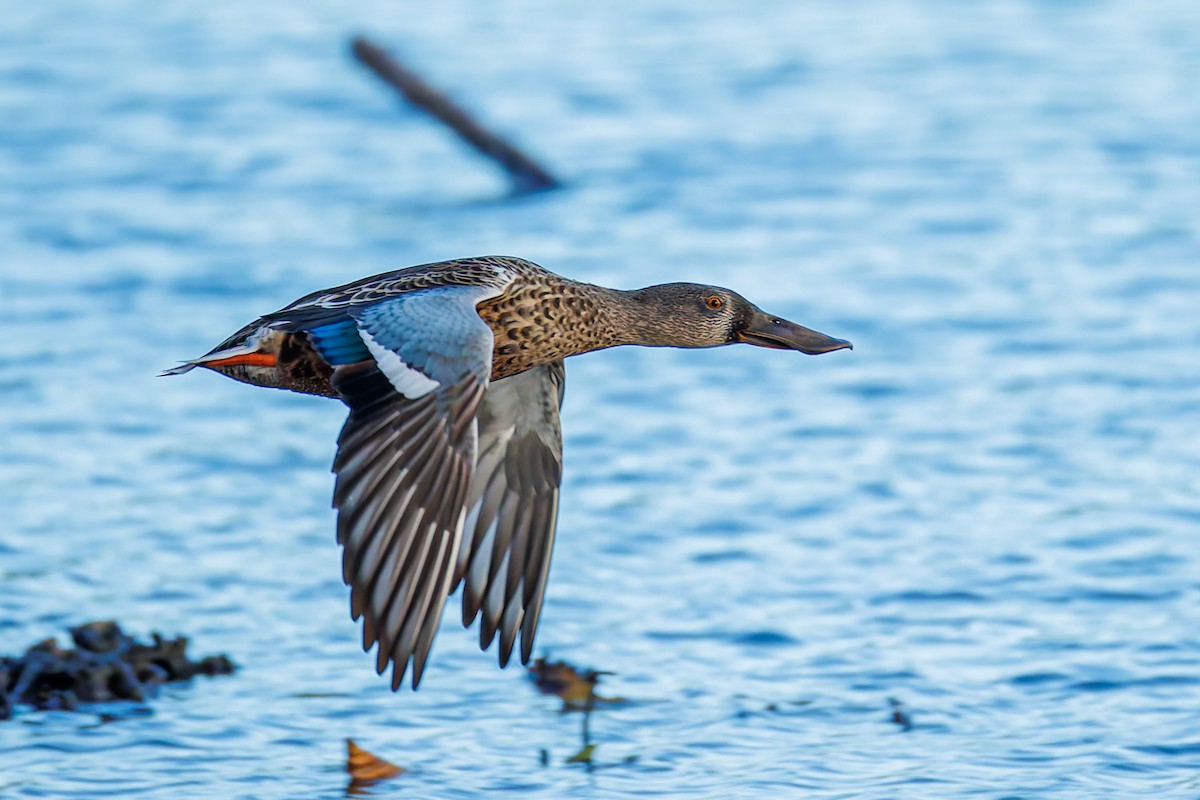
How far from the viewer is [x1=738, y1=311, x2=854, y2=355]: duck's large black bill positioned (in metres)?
7.85

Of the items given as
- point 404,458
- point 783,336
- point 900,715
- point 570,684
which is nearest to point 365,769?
point 570,684

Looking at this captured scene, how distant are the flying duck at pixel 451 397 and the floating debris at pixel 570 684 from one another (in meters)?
1.13

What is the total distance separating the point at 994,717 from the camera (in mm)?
8727

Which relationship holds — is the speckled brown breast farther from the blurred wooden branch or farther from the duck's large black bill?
the blurred wooden branch

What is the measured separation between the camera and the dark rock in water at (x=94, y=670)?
29.2 ft

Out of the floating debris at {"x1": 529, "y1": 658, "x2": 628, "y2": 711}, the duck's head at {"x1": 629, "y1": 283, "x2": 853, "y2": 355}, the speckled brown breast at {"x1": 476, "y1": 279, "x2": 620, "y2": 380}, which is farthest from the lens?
the floating debris at {"x1": 529, "y1": 658, "x2": 628, "y2": 711}

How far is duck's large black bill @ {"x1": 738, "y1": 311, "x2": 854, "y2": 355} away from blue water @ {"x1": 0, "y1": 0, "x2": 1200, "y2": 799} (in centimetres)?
164

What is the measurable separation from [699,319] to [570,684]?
1.79 m

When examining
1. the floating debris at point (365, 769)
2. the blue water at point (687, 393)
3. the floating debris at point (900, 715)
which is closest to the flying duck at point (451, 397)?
the floating debris at point (365, 769)

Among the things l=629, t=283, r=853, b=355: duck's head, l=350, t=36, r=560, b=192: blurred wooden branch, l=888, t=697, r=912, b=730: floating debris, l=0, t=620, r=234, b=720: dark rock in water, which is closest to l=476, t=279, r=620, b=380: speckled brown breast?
l=629, t=283, r=853, b=355: duck's head

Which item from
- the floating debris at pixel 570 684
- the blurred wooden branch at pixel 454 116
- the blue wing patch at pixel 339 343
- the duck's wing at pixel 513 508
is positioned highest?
the blurred wooden branch at pixel 454 116

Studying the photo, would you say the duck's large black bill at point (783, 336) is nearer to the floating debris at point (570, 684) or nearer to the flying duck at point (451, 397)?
the flying duck at point (451, 397)

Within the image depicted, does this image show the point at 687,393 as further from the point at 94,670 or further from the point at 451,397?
the point at 451,397

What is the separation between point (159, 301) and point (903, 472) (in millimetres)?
5654
